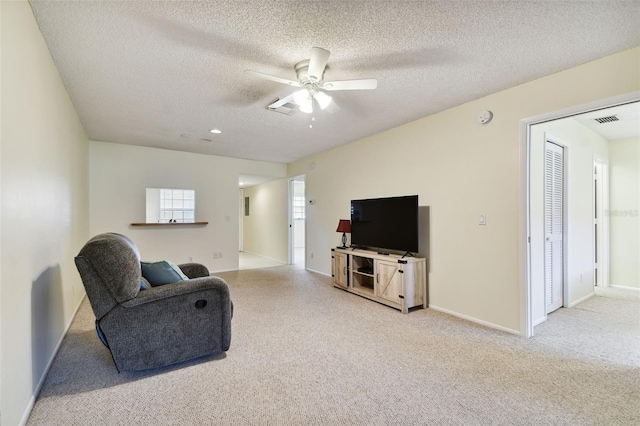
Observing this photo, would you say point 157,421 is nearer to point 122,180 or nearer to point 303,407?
point 303,407

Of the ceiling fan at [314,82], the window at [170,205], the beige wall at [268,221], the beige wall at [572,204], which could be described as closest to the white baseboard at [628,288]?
the beige wall at [572,204]

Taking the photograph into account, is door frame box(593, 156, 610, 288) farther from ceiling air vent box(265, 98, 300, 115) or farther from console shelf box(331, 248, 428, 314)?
ceiling air vent box(265, 98, 300, 115)

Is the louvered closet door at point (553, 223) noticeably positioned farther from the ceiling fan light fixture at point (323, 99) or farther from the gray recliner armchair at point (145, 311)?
the gray recliner armchair at point (145, 311)

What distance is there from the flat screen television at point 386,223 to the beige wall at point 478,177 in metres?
0.26

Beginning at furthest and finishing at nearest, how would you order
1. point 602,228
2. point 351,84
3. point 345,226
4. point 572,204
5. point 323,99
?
point 345,226 → point 602,228 → point 572,204 → point 323,99 → point 351,84

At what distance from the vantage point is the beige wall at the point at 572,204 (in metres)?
3.13

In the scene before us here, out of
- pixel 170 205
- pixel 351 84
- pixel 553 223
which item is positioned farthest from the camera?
pixel 170 205

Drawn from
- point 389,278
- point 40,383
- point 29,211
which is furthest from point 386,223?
point 40,383

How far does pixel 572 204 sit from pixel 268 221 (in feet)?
20.4

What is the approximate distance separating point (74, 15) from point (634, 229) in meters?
7.02

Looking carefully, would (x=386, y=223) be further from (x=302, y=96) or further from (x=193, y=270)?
(x=193, y=270)

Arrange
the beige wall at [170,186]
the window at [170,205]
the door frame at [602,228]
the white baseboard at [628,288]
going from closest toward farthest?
1. the white baseboard at [628,288]
2. the door frame at [602,228]
3. the beige wall at [170,186]
4. the window at [170,205]

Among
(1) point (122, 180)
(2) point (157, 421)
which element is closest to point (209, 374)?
(2) point (157, 421)

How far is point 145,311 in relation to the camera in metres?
2.13
